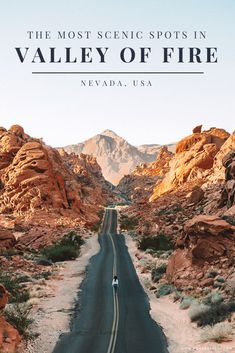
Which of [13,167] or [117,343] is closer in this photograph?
[117,343]

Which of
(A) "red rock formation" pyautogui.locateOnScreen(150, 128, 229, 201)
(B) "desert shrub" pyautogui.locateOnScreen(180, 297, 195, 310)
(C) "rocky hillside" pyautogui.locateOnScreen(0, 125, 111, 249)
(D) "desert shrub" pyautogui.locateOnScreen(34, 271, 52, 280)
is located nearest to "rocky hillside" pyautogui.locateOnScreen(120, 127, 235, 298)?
(A) "red rock formation" pyautogui.locateOnScreen(150, 128, 229, 201)

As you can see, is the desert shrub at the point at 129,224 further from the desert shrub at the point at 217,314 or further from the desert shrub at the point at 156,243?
the desert shrub at the point at 217,314

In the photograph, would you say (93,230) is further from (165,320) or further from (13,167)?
(165,320)

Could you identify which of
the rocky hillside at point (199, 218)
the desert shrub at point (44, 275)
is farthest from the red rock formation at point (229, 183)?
the desert shrub at point (44, 275)

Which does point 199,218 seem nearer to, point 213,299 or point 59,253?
point 213,299

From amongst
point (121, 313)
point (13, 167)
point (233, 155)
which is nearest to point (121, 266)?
point (121, 313)

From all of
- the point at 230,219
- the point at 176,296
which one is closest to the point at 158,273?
the point at 176,296

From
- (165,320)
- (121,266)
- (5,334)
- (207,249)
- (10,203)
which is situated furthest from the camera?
(10,203)
